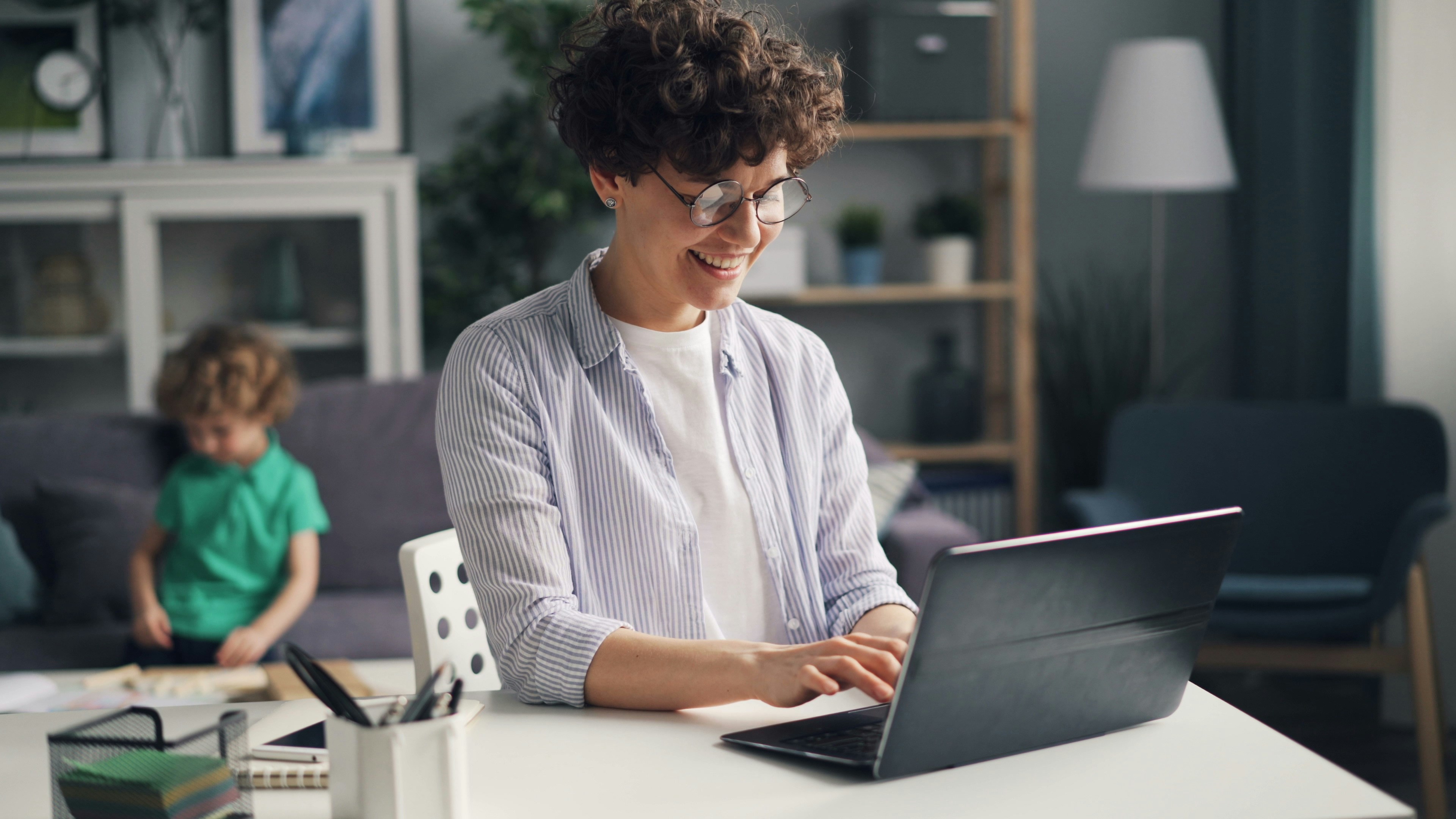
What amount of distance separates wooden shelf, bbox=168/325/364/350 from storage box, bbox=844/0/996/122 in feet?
4.94

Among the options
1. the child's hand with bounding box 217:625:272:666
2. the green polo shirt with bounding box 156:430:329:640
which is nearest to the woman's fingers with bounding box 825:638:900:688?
the child's hand with bounding box 217:625:272:666

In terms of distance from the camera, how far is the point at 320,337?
3.41 m

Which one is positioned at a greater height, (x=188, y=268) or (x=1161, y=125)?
(x=1161, y=125)

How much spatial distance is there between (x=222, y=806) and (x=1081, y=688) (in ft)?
1.95

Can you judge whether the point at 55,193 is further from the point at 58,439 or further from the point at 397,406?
the point at 397,406

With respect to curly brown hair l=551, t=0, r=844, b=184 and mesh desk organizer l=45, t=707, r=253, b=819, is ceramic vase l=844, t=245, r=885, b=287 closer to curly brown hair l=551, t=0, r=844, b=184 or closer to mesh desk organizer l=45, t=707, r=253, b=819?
curly brown hair l=551, t=0, r=844, b=184

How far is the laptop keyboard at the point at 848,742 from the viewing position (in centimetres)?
90

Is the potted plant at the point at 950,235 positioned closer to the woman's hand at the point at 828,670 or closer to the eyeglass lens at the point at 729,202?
the eyeglass lens at the point at 729,202

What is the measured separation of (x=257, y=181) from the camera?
10.9 feet

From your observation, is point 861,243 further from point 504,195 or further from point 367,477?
point 367,477

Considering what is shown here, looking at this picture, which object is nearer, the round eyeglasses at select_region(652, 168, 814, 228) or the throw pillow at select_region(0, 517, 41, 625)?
the round eyeglasses at select_region(652, 168, 814, 228)

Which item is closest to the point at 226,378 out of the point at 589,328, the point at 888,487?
the point at 888,487

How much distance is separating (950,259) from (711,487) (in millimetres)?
2539

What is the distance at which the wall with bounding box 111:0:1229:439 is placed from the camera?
3816mm
